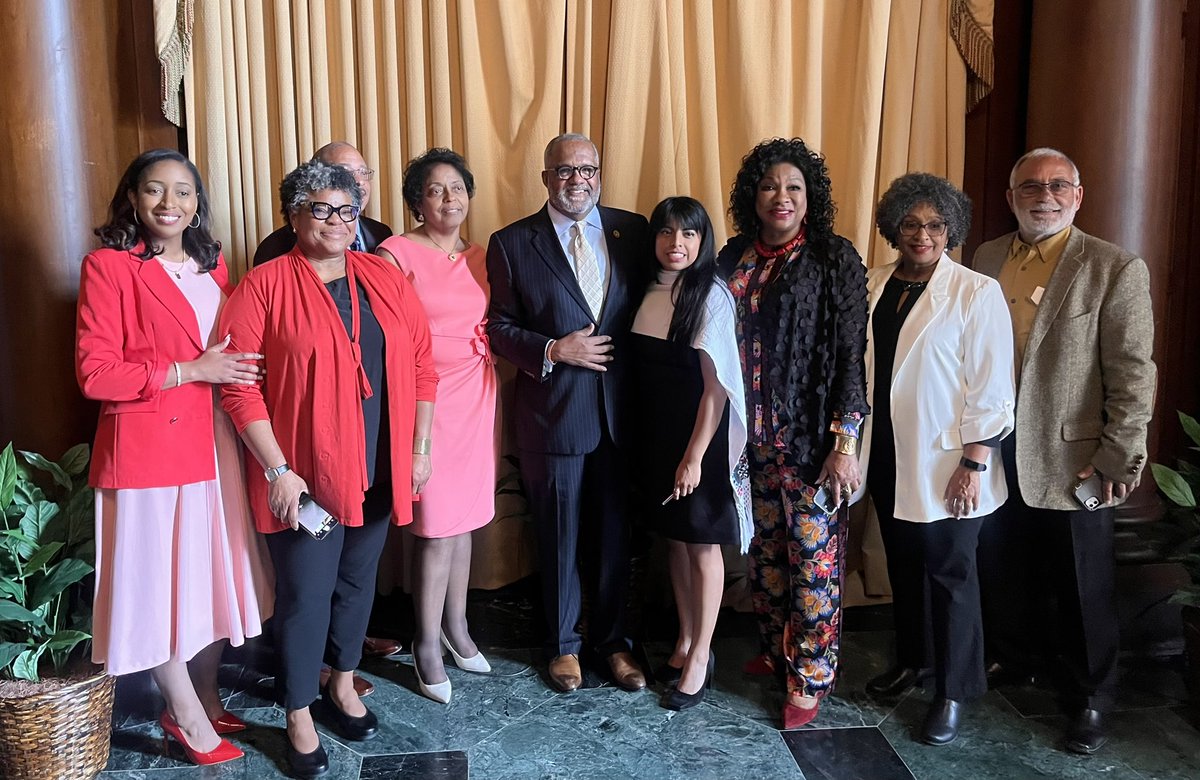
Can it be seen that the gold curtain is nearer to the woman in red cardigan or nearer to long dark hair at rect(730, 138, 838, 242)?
long dark hair at rect(730, 138, 838, 242)

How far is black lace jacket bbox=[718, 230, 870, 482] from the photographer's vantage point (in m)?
2.08

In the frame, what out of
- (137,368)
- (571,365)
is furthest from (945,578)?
(137,368)

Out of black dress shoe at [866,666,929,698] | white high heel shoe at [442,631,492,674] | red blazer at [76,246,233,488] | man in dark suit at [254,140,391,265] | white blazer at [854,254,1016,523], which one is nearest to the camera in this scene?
red blazer at [76,246,233,488]

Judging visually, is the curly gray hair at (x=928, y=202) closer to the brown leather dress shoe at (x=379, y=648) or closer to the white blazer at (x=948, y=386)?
the white blazer at (x=948, y=386)

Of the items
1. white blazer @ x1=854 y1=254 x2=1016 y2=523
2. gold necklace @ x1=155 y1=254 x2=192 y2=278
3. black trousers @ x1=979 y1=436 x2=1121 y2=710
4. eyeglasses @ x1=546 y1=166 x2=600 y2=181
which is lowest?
black trousers @ x1=979 y1=436 x2=1121 y2=710

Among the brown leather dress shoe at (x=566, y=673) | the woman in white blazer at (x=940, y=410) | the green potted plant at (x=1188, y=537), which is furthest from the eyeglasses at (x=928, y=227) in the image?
the brown leather dress shoe at (x=566, y=673)

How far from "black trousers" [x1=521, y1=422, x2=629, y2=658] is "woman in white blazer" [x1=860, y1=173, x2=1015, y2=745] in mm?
700

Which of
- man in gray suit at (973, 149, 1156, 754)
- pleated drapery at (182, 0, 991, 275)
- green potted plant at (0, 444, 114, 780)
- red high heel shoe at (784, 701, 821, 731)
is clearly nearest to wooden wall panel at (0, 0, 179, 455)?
green potted plant at (0, 444, 114, 780)

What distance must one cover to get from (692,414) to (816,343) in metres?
0.36

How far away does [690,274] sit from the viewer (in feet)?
7.07

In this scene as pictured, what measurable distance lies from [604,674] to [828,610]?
70 centimetres

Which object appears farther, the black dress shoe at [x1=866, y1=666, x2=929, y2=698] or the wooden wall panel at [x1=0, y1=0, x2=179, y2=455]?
the black dress shoe at [x1=866, y1=666, x2=929, y2=698]

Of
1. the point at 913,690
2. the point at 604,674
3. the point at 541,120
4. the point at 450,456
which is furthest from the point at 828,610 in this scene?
the point at 541,120

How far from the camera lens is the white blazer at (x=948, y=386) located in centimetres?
207
